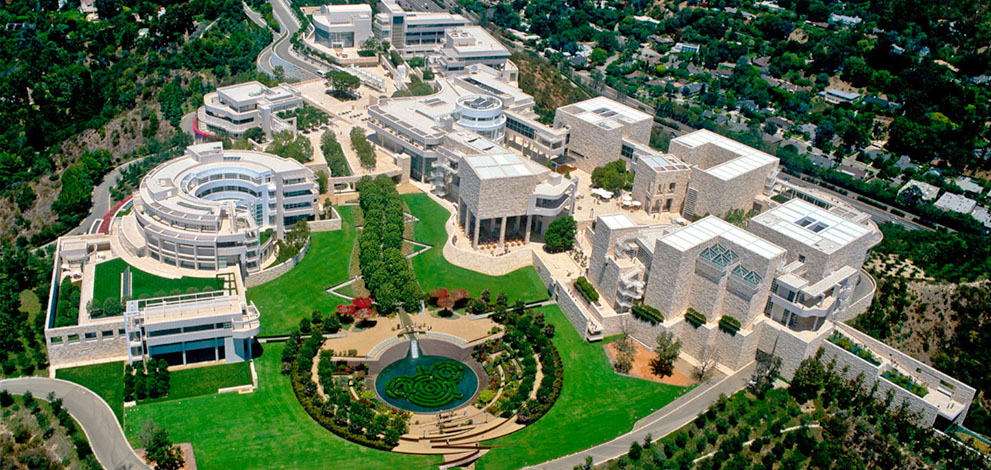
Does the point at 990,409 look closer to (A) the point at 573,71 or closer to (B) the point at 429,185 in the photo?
(B) the point at 429,185

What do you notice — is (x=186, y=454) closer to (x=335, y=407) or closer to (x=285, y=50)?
(x=335, y=407)

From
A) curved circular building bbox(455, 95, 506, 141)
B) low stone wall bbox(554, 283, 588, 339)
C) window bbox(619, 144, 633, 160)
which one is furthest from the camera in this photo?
curved circular building bbox(455, 95, 506, 141)

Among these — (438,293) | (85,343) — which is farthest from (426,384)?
(85,343)

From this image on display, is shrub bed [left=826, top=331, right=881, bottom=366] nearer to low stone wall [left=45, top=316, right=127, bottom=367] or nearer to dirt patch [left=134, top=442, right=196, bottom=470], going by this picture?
dirt patch [left=134, top=442, right=196, bottom=470]

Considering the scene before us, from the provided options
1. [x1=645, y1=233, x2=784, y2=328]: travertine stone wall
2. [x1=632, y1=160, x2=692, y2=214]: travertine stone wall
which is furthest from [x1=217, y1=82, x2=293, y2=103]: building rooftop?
[x1=645, y1=233, x2=784, y2=328]: travertine stone wall

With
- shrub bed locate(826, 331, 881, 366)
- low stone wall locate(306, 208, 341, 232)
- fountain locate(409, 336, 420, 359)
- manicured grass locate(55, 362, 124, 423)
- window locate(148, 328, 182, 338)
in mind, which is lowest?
manicured grass locate(55, 362, 124, 423)

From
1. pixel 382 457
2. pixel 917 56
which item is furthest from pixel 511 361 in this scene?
pixel 917 56

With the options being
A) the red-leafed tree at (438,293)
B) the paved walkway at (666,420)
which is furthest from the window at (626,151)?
the paved walkway at (666,420)
